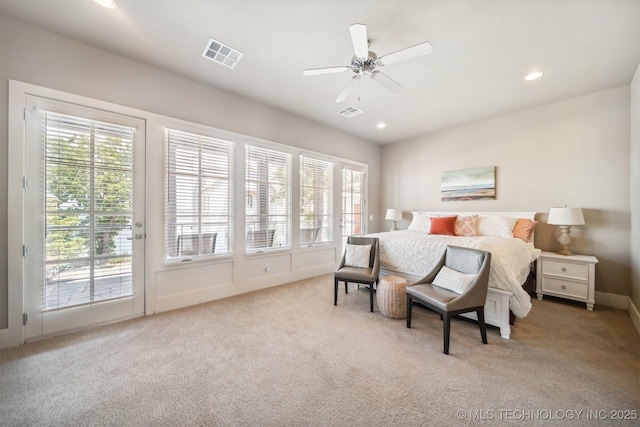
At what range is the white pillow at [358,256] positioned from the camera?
131 inches

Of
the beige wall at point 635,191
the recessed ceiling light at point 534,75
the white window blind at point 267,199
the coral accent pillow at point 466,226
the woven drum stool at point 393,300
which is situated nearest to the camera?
the beige wall at point 635,191

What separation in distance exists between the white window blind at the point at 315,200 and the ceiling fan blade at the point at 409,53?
7.93ft

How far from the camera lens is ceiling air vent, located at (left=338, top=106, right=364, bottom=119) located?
3975 mm

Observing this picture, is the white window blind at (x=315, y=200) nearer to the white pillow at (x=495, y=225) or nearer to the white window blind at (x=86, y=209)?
the white window blind at (x=86, y=209)

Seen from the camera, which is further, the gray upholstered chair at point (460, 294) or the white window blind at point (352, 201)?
the white window blind at point (352, 201)

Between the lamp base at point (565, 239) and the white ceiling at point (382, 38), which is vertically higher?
the white ceiling at point (382, 38)

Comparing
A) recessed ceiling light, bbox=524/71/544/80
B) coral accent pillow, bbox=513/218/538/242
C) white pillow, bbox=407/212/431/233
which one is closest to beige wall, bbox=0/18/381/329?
white pillow, bbox=407/212/431/233

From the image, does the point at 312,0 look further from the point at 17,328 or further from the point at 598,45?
the point at 17,328

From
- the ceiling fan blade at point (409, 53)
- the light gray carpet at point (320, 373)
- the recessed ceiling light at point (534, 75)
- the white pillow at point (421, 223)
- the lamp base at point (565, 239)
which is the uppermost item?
the recessed ceiling light at point (534, 75)

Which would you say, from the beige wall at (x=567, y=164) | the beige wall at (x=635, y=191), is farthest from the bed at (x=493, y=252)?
the beige wall at (x=635, y=191)

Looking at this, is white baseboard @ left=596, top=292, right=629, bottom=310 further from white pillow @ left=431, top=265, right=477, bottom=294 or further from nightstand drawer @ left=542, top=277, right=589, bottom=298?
white pillow @ left=431, top=265, right=477, bottom=294

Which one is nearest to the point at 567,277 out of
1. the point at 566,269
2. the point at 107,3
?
the point at 566,269

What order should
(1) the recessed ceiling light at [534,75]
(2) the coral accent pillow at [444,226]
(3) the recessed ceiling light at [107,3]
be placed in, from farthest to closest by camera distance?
(2) the coral accent pillow at [444,226] → (1) the recessed ceiling light at [534,75] → (3) the recessed ceiling light at [107,3]

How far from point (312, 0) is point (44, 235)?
128 inches
